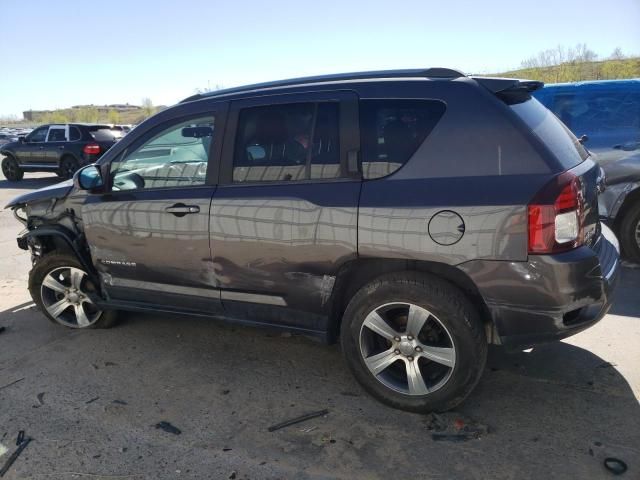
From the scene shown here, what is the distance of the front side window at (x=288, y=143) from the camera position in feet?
10.4

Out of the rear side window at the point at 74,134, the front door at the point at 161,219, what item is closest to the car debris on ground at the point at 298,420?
the front door at the point at 161,219

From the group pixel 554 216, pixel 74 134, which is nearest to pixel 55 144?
pixel 74 134

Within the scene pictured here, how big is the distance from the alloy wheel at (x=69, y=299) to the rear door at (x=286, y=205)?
5.12 feet

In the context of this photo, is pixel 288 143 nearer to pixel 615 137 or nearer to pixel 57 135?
pixel 615 137

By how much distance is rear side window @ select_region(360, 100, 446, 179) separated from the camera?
2.92 meters

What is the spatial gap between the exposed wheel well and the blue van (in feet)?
10.9

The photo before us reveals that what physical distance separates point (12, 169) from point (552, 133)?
1830 centimetres

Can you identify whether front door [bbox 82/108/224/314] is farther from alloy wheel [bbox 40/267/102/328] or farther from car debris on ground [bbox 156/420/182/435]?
car debris on ground [bbox 156/420/182/435]

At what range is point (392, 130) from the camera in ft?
9.86

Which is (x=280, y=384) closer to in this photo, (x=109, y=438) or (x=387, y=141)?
(x=109, y=438)

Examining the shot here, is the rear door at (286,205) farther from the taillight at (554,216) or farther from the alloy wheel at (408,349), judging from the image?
the taillight at (554,216)

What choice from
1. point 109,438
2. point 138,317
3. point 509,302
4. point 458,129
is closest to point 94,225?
point 138,317

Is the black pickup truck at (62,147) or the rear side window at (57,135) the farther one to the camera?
the rear side window at (57,135)

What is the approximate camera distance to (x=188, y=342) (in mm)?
4172
